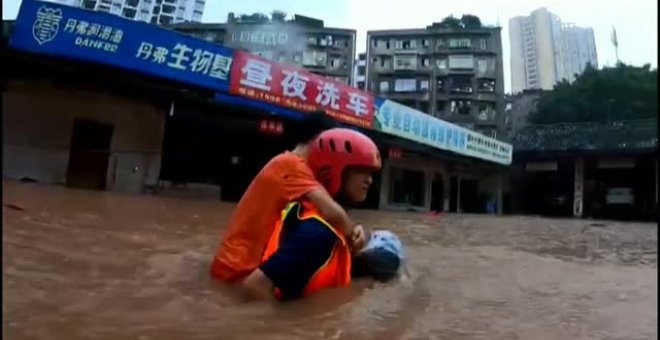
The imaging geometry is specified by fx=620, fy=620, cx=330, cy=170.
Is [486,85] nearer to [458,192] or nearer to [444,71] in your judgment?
[444,71]

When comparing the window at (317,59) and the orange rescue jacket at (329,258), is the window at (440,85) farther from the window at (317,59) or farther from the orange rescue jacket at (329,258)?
the orange rescue jacket at (329,258)

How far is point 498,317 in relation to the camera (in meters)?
2.47

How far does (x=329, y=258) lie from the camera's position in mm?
2277

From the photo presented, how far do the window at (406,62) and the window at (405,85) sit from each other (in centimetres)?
143

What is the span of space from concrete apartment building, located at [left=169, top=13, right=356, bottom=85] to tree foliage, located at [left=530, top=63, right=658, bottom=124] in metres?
17.2

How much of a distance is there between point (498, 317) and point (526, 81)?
64.4m

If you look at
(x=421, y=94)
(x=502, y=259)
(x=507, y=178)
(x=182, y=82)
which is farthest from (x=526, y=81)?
(x=502, y=259)

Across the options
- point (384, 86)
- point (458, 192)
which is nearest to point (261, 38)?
point (384, 86)

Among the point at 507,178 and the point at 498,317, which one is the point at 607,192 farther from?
the point at 498,317

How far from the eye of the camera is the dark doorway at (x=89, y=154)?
12219mm

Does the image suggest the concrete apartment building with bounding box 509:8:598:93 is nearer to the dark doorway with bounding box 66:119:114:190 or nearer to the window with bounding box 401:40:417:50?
the window with bounding box 401:40:417:50

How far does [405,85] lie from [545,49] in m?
20.5

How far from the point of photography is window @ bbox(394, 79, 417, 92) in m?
Result: 47.9

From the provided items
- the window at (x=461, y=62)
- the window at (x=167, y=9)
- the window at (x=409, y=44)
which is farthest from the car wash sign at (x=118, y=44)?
the window at (x=167, y=9)
